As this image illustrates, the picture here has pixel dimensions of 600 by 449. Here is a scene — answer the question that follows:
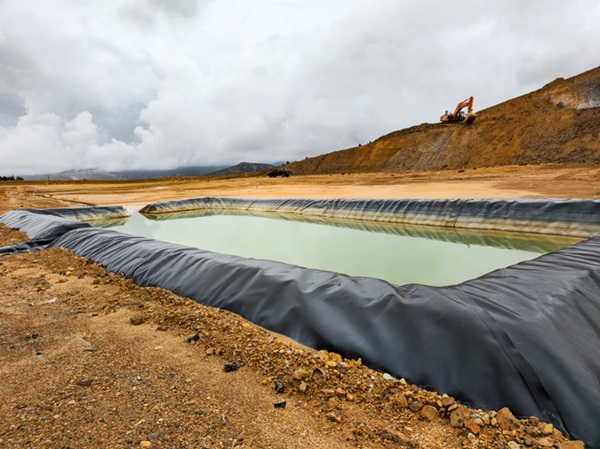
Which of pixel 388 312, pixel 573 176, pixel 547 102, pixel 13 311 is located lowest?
pixel 13 311

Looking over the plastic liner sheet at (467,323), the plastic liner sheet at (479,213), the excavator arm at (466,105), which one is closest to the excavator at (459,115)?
the excavator arm at (466,105)

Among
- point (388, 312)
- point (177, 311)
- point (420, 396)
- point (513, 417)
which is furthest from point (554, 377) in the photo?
point (177, 311)

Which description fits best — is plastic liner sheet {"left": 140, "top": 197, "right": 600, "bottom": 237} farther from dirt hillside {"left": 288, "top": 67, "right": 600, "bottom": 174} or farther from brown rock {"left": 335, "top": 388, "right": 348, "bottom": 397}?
dirt hillside {"left": 288, "top": 67, "right": 600, "bottom": 174}

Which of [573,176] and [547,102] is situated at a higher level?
[547,102]

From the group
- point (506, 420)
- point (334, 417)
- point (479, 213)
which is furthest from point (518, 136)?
point (334, 417)

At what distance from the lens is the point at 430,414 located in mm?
1179

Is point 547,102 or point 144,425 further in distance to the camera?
point 547,102

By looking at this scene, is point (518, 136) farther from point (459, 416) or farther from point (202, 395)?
point (202, 395)

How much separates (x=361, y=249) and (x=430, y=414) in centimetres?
358

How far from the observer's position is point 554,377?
1.25 metres

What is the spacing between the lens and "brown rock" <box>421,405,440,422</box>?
3.84 ft

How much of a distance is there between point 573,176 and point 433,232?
8070mm

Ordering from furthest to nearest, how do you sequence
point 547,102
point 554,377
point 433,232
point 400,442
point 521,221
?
point 547,102 → point 433,232 → point 521,221 → point 554,377 → point 400,442

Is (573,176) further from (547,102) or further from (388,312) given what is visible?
(547,102)
